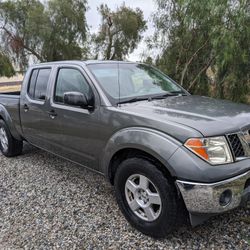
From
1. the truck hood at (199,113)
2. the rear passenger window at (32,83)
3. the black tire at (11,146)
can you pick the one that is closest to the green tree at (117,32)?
the black tire at (11,146)

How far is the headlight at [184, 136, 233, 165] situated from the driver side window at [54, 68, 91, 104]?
146cm

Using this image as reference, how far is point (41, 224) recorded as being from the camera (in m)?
Answer: 3.23

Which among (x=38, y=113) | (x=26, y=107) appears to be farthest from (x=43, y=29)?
(x=38, y=113)

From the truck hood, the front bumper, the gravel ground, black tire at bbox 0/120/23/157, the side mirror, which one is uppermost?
the side mirror

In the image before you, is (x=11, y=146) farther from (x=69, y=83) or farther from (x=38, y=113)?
(x=69, y=83)

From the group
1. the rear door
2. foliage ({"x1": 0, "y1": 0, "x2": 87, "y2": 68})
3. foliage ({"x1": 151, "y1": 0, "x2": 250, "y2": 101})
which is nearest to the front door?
the rear door

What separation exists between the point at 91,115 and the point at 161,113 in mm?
883

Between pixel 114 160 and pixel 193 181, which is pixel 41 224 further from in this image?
pixel 193 181

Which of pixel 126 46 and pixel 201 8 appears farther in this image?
pixel 126 46

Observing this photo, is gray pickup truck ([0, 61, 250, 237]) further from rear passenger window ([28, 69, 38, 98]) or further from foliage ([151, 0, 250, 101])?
Answer: foliage ([151, 0, 250, 101])

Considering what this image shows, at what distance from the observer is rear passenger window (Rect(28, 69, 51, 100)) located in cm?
432

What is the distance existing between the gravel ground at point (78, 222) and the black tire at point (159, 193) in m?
0.13

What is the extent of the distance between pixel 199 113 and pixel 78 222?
180cm

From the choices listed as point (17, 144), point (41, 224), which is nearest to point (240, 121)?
point (41, 224)
